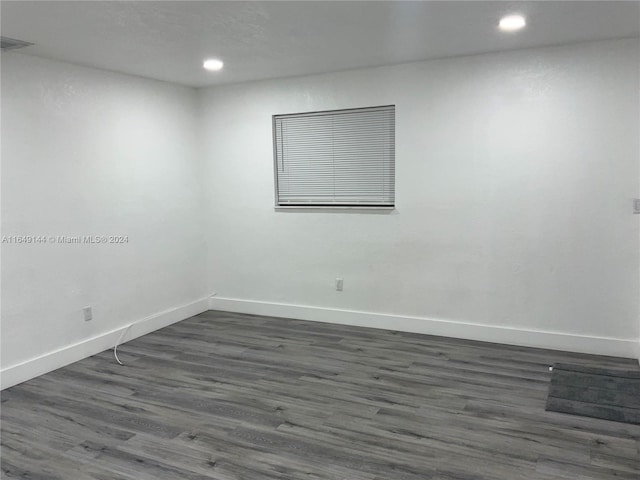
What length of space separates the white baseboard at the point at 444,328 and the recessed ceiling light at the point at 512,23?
2.40 meters

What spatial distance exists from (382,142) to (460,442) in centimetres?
280

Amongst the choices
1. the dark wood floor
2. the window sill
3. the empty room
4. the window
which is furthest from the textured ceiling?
the dark wood floor

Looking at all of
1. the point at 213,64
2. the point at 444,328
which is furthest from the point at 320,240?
the point at 213,64

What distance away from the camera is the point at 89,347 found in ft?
14.5

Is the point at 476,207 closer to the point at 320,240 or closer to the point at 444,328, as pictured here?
the point at 444,328

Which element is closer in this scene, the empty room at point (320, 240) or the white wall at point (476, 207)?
the empty room at point (320, 240)

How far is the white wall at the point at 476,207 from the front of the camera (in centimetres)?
405

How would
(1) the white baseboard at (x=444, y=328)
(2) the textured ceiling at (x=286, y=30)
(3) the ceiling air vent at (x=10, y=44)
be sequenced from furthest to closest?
(1) the white baseboard at (x=444, y=328)
(3) the ceiling air vent at (x=10, y=44)
(2) the textured ceiling at (x=286, y=30)

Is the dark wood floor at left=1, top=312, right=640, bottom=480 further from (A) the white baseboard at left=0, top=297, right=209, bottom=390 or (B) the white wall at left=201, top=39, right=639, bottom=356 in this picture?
(B) the white wall at left=201, top=39, right=639, bottom=356

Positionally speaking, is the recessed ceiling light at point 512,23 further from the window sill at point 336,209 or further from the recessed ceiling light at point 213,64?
the recessed ceiling light at point 213,64

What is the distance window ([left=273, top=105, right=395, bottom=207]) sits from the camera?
4832 millimetres

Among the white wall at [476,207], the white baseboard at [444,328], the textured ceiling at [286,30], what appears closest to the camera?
the textured ceiling at [286,30]

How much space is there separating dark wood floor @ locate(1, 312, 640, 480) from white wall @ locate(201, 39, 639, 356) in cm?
39

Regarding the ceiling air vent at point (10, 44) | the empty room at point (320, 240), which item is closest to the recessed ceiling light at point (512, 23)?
the empty room at point (320, 240)
